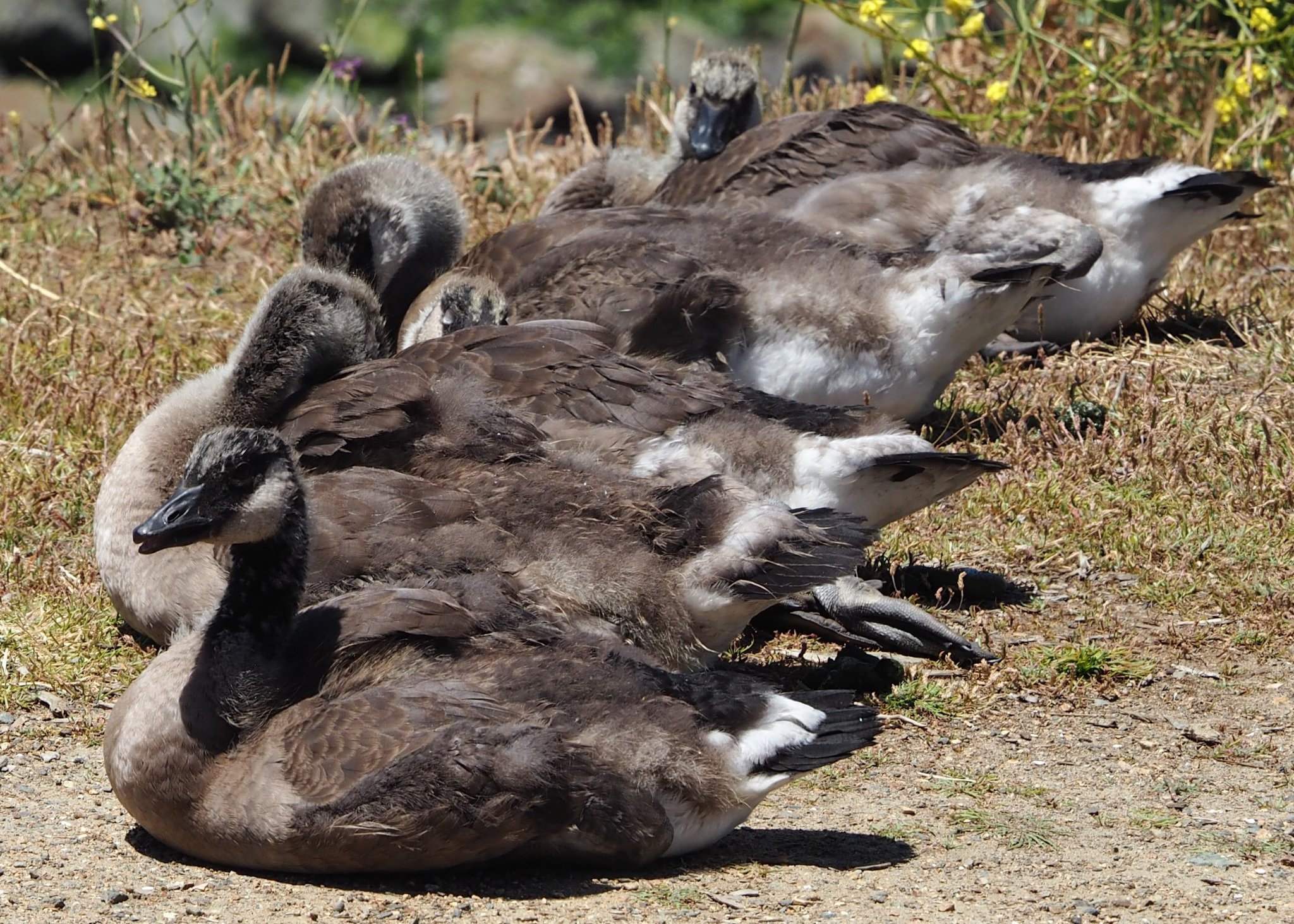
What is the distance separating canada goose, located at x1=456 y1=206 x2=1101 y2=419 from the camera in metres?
7.35

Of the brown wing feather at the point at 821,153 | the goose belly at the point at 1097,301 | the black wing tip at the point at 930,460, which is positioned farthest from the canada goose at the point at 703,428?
the goose belly at the point at 1097,301

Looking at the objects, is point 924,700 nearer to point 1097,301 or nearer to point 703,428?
point 703,428

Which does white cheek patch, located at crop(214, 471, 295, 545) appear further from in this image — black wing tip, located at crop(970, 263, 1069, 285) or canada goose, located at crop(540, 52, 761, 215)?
canada goose, located at crop(540, 52, 761, 215)

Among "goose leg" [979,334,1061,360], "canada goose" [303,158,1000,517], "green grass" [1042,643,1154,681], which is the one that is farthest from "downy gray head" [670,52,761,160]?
"green grass" [1042,643,1154,681]

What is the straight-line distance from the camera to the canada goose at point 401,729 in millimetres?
4352

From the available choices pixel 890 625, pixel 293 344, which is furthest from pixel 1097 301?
pixel 293 344

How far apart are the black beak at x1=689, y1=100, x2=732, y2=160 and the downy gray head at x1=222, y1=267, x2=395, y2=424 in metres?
3.15

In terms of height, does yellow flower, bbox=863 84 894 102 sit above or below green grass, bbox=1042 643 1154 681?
above

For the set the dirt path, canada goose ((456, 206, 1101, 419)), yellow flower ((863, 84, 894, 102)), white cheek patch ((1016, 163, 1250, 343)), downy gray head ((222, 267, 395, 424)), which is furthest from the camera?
yellow flower ((863, 84, 894, 102))

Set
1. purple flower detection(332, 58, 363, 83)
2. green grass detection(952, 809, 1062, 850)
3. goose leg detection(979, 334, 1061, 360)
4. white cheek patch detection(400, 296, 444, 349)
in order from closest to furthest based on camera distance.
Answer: green grass detection(952, 809, 1062, 850) < white cheek patch detection(400, 296, 444, 349) < goose leg detection(979, 334, 1061, 360) < purple flower detection(332, 58, 363, 83)

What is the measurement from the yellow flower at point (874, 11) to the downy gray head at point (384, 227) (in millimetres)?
2860

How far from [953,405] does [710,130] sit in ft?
7.41

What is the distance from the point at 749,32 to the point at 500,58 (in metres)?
3.71

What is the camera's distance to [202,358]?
849 cm
